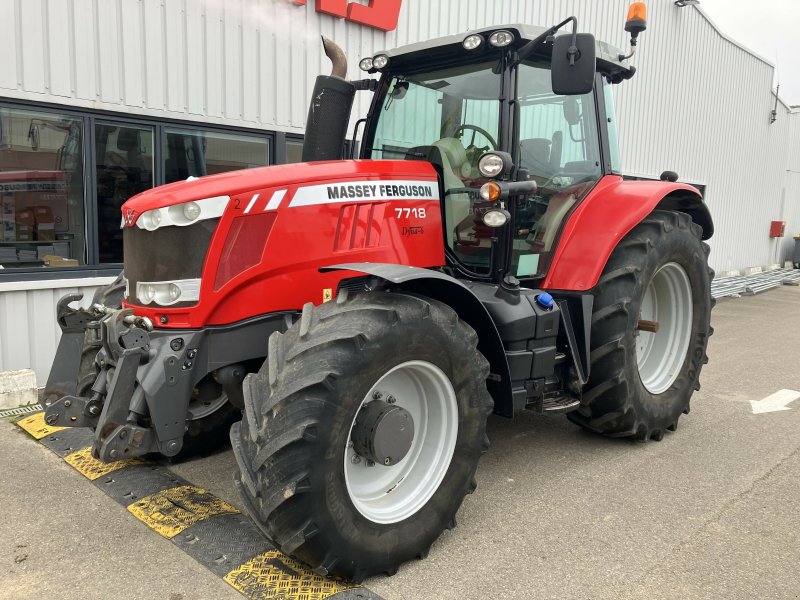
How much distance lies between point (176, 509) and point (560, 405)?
214cm

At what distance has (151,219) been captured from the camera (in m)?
2.99

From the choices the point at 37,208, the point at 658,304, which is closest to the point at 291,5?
the point at 37,208

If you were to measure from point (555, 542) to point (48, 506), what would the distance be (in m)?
2.55

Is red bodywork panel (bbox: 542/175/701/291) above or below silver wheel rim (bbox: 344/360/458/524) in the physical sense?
above

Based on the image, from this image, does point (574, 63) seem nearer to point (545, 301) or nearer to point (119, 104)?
point (545, 301)

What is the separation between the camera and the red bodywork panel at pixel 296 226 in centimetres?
296

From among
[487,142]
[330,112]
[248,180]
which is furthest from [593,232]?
[248,180]

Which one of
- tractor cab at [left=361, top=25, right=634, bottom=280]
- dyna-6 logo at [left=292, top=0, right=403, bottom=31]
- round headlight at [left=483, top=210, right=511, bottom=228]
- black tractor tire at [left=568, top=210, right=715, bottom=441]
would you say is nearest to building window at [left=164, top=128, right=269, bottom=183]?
dyna-6 logo at [left=292, top=0, right=403, bottom=31]

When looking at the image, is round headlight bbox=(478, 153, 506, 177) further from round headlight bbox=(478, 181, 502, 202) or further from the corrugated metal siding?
the corrugated metal siding

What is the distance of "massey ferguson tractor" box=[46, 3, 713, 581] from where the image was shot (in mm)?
2609

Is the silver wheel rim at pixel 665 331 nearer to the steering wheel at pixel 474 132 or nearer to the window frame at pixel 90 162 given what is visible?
the steering wheel at pixel 474 132

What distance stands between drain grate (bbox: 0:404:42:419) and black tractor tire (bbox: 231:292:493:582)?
293cm

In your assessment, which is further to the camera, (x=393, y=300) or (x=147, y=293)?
(x=147, y=293)

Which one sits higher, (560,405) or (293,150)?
(293,150)
